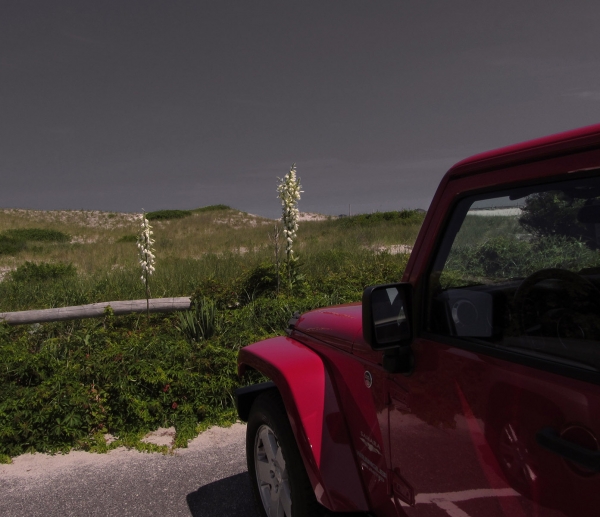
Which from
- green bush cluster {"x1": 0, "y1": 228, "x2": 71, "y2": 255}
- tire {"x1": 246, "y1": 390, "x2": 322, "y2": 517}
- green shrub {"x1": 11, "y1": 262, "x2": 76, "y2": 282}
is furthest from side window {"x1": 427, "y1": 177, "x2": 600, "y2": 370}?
green bush cluster {"x1": 0, "y1": 228, "x2": 71, "y2": 255}

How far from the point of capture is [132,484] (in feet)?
13.5

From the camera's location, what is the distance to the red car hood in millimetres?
2497

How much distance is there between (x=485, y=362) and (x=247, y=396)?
6.61 ft

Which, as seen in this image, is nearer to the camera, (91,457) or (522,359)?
(522,359)

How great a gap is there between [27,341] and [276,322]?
320 cm

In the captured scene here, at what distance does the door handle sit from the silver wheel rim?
1.63 metres

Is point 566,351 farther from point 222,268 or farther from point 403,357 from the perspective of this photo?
point 222,268

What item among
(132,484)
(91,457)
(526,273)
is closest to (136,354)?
(91,457)

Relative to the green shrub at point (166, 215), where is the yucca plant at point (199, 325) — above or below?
below

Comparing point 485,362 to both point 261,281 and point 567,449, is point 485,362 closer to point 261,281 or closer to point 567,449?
point 567,449

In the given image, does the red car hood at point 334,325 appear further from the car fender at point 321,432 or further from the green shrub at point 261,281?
the green shrub at point 261,281

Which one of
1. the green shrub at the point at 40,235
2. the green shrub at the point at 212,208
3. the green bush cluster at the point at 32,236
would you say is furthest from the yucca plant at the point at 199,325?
the green shrub at the point at 212,208

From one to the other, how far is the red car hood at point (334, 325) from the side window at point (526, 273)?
62cm

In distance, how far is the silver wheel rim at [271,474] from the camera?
2809 mm
